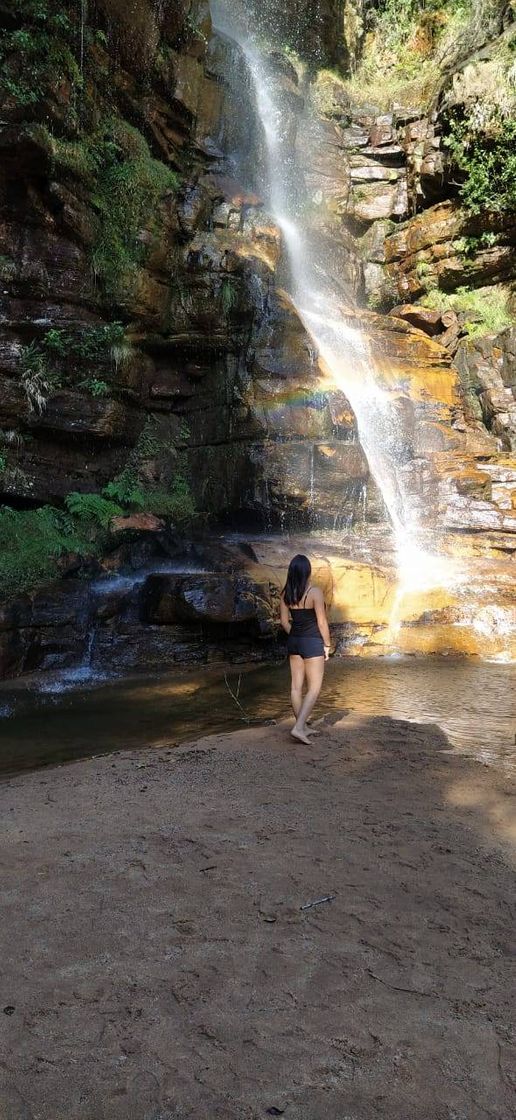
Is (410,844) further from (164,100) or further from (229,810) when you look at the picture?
(164,100)

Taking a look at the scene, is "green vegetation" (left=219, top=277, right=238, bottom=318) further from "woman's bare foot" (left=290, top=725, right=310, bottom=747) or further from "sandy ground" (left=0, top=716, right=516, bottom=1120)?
"sandy ground" (left=0, top=716, right=516, bottom=1120)

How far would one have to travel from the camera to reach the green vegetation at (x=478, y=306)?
19266 millimetres

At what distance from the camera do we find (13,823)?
384cm

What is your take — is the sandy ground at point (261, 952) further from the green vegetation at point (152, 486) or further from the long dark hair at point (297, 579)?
the green vegetation at point (152, 486)

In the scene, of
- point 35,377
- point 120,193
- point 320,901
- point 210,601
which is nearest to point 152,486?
point 35,377

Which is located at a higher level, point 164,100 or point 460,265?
point 164,100

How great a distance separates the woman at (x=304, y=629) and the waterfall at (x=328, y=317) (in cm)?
548

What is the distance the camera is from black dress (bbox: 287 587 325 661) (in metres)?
5.67

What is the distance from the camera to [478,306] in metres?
19.9

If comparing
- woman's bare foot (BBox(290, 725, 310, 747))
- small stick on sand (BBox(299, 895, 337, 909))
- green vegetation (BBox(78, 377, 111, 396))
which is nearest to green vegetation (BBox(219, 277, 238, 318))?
green vegetation (BBox(78, 377, 111, 396))

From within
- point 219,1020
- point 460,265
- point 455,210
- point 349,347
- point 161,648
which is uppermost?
point 455,210

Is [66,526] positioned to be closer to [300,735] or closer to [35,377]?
[35,377]

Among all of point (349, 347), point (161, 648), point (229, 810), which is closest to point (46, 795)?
point (229, 810)

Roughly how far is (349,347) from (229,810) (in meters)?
15.2
